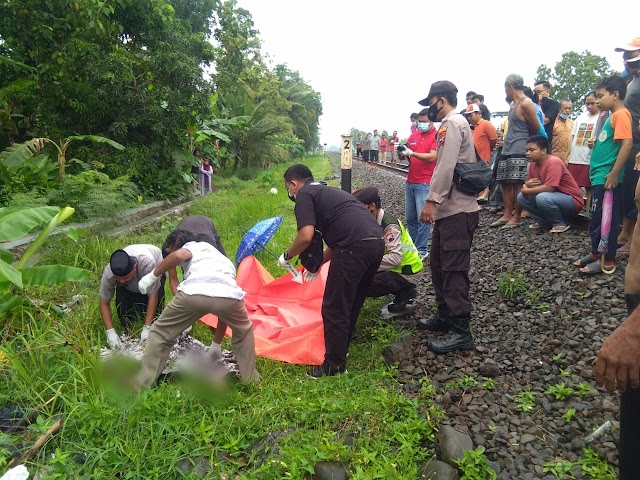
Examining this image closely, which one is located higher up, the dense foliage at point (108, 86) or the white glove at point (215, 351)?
the dense foliage at point (108, 86)

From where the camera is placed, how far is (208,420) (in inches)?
106

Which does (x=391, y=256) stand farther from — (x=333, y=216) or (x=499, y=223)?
(x=499, y=223)

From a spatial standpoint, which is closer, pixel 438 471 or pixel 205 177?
pixel 438 471

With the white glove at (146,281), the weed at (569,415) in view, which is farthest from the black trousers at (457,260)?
the white glove at (146,281)

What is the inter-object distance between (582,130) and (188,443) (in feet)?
19.7

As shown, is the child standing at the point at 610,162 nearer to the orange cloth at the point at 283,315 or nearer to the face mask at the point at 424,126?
the face mask at the point at 424,126

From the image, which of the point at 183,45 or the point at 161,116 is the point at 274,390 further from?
the point at 183,45

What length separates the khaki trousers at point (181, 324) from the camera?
9.33 ft

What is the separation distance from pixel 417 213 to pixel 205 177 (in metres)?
8.90

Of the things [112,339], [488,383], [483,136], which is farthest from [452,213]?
[483,136]

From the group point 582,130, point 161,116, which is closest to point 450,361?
point 582,130

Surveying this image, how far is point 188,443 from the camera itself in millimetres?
2508

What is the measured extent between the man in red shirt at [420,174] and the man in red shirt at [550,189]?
1245 millimetres

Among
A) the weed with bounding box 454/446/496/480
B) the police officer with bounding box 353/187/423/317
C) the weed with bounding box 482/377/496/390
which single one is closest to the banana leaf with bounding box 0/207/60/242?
the police officer with bounding box 353/187/423/317
